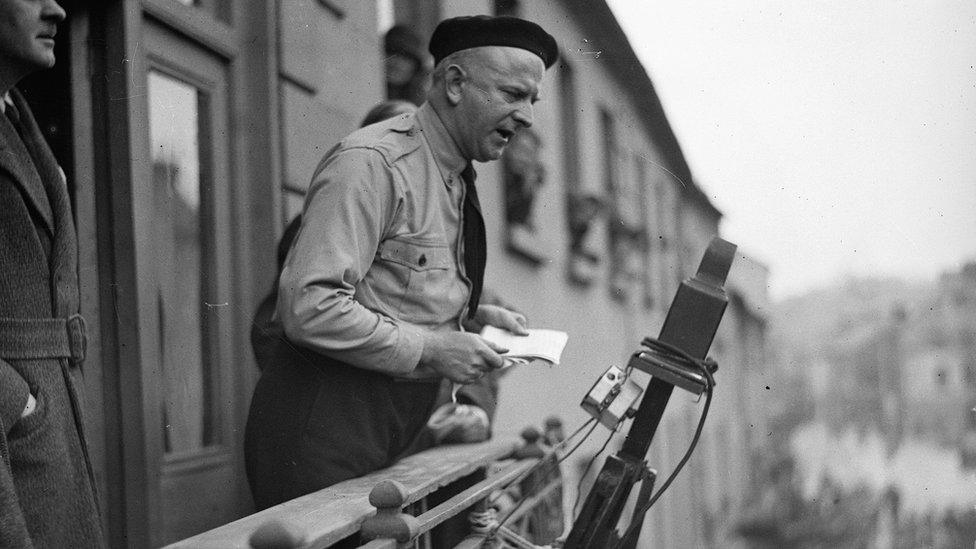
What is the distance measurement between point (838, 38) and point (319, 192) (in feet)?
8.93

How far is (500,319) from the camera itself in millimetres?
2693

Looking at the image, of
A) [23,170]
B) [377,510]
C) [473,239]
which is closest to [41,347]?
[23,170]

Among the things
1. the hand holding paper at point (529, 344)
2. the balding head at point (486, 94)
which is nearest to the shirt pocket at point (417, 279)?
the hand holding paper at point (529, 344)

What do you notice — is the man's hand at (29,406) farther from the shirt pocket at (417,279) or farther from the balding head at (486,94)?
the balding head at (486,94)

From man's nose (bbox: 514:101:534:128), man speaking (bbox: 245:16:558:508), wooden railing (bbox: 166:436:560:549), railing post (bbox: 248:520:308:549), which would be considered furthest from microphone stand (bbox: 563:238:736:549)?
railing post (bbox: 248:520:308:549)

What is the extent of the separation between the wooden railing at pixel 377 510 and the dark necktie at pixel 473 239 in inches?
16.0

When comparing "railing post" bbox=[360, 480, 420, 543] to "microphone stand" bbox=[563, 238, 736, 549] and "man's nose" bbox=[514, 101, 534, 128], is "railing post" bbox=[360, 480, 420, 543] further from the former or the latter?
"man's nose" bbox=[514, 101, 534, 128]

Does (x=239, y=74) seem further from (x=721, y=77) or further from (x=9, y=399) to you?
(x=9, y=399)

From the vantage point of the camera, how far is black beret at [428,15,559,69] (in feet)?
8.35

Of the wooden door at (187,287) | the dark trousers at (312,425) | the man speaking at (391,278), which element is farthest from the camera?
the wooden door at (187,287)

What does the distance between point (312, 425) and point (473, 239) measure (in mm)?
571

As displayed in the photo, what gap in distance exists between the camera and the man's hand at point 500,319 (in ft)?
8.73

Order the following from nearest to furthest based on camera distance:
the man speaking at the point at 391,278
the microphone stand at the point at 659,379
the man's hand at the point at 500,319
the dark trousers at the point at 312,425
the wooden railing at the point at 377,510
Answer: the wooden railing at the point at 377,510 < the microphone stand at the point at 659,379 < the man speaking at the point at 391,278 < the dark trousers at the point at 312,425 < the man's hand at the point at 500,319

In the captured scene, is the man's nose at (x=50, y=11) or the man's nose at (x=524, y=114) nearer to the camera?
the man's nose at (x=50, y=11)
